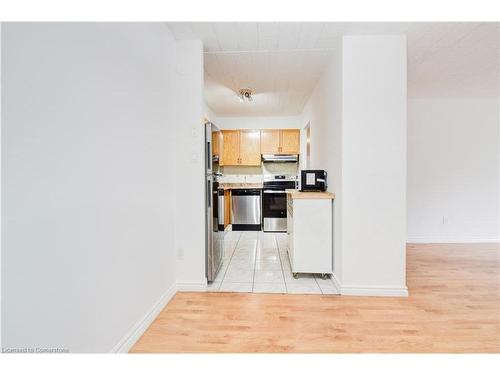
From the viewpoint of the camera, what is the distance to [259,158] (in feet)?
18.9

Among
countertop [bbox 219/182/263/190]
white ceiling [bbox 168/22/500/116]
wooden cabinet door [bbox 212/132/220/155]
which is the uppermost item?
white ceiling [bbox 168/22/500/116]

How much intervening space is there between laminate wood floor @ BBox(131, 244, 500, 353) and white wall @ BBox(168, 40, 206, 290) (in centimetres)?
29

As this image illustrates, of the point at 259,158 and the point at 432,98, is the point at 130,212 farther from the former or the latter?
the point at 432,98

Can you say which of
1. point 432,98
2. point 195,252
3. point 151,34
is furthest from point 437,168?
point 151,34

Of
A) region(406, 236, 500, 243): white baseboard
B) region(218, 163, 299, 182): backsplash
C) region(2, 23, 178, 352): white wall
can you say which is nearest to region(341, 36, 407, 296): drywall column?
region(2, 23, 178, 352): white wall

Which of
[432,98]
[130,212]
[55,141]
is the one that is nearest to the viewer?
[55,141]

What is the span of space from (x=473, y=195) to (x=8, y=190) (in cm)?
602

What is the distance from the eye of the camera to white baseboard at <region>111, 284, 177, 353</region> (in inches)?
60.4

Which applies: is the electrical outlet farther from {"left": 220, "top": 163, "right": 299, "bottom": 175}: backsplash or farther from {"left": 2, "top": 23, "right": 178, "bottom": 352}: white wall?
{"left": 220, "top": 163, "right": 299, "bottom": 175}: backsplash

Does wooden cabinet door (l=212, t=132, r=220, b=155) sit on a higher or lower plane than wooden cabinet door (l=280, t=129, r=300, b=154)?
lower

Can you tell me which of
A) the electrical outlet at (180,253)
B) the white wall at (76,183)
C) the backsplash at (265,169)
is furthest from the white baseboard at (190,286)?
the backsplash at (265,169)

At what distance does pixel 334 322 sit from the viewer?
76.4 inches

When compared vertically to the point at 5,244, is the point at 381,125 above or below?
above

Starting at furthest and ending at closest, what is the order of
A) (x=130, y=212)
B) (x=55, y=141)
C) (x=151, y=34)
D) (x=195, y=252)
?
(x=195, y=252), (x=151, y=34), (x=130, y=212), (x=55, y=141)
